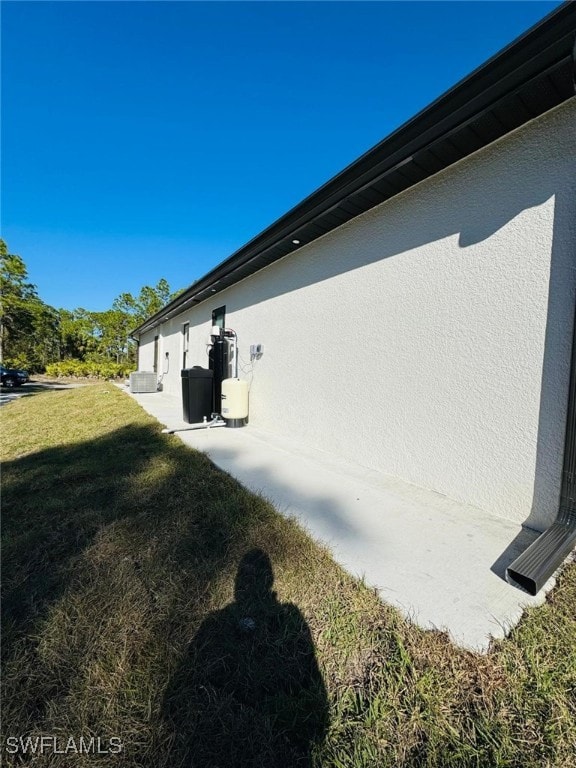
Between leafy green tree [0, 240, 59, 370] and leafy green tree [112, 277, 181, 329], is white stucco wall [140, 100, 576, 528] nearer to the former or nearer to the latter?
leafy green tree [0, 240, 59, 370]

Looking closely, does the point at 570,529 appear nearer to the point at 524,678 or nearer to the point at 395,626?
the point at 524,678

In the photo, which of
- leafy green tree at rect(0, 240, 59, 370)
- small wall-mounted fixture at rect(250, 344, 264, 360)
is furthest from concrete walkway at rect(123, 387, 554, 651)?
leafy green tree at rect(0, 240, 59, 370)

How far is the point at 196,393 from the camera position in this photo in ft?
19.4

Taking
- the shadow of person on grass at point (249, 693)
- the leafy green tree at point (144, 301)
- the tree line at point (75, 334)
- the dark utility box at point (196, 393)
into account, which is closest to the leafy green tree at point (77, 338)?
the tree line at point (75, 334)

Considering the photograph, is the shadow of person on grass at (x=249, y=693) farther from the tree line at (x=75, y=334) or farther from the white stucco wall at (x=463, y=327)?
the tree line at (x=75, y=334)

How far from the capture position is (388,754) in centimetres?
95

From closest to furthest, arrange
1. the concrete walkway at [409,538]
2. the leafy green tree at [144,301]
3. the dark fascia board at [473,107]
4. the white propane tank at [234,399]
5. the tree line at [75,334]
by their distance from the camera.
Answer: the concrete walkway at [409,538] < the dark fascia board at [473,107] < the white propane tank at [234,399] < the tree line at [75,334] < the leafy green tree at [144,301]

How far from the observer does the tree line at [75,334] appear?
80.3 ft

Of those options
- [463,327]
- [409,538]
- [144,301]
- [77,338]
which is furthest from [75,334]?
[409,538]

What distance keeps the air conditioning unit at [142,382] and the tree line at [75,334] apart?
1641 centimetres

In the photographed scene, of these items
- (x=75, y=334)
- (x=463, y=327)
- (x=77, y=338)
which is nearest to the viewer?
(x=463, y=327)

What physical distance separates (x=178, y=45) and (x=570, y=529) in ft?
27.2

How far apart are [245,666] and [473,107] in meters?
3.50

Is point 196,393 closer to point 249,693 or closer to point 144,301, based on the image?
point 249,693
